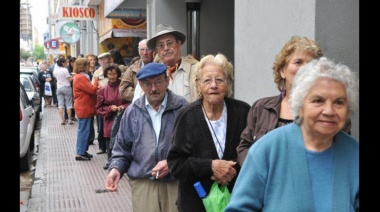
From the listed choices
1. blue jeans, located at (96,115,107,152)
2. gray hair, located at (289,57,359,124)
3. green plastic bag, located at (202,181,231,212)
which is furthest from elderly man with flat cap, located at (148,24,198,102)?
blue jeans, located at (96,115,107,152)

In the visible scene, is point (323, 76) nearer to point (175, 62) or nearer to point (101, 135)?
point (175, 62)

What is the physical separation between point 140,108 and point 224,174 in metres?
1.13

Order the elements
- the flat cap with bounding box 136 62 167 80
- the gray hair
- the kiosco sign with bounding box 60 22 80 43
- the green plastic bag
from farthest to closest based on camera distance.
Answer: the kiosco sign with bounding box 60 22 80 43 < the flat cap with bounding box 136 62 167 80 < the green plastic bag < the gray hair

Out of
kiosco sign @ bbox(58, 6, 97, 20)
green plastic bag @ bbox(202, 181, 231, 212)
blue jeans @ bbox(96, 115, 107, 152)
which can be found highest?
kiosco sign @ bbox(58, 6, 97, 20)

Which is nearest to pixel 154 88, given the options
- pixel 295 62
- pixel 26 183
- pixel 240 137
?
pixel 240 137

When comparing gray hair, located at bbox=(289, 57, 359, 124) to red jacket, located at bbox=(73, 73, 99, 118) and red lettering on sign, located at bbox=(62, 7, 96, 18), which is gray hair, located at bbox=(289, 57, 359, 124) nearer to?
red jacket, located at bbox=(73, 73, 99, 118)

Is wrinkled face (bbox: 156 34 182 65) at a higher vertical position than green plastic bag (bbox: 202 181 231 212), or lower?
higher

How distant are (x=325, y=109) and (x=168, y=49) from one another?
310cm

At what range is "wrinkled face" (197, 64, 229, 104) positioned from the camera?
4.02 m

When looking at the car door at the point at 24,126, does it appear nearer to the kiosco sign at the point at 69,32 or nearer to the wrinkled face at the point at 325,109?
the wrinkled face at the point at 325,109

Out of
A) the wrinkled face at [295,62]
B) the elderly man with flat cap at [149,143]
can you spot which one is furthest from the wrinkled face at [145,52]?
the wrinkled face at [295,62]

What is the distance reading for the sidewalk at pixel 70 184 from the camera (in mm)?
8195

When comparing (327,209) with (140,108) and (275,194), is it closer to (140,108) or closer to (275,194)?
(275,194)

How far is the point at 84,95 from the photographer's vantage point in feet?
35.5
